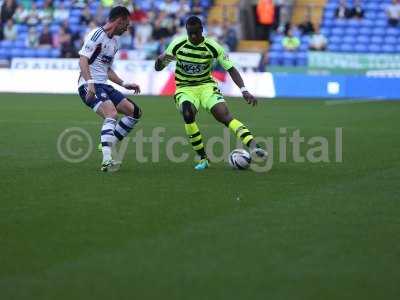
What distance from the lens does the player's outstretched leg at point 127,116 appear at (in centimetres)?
1352

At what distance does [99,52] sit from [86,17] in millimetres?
24016

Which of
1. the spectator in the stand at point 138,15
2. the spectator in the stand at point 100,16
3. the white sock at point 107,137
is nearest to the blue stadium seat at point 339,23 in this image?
the spectator in the stand at point 138,15

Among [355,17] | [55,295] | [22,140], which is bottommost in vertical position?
[55,295]

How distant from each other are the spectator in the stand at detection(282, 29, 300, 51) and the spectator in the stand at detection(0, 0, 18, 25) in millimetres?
10245

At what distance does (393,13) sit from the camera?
33688 millimetres

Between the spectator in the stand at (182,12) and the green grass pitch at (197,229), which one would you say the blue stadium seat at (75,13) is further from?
the green grass pitch at (197,229)

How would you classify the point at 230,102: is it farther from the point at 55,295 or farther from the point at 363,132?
the point at 55,295

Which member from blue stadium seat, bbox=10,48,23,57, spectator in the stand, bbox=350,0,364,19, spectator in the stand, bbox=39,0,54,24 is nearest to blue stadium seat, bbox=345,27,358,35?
spectator in the stand, bbox=350,0,364,19

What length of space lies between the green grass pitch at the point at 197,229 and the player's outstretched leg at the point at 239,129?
345 millimetres

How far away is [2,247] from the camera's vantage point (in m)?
7.87

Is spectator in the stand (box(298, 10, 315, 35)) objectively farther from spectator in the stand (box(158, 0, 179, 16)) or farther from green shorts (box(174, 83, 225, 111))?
green shorts (box(174, 83, 225, 111))

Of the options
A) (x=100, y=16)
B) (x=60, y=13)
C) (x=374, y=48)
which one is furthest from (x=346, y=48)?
(x=60, y=13)

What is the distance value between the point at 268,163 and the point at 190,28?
2.17m

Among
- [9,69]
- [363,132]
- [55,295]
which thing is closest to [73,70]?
[9,69]
